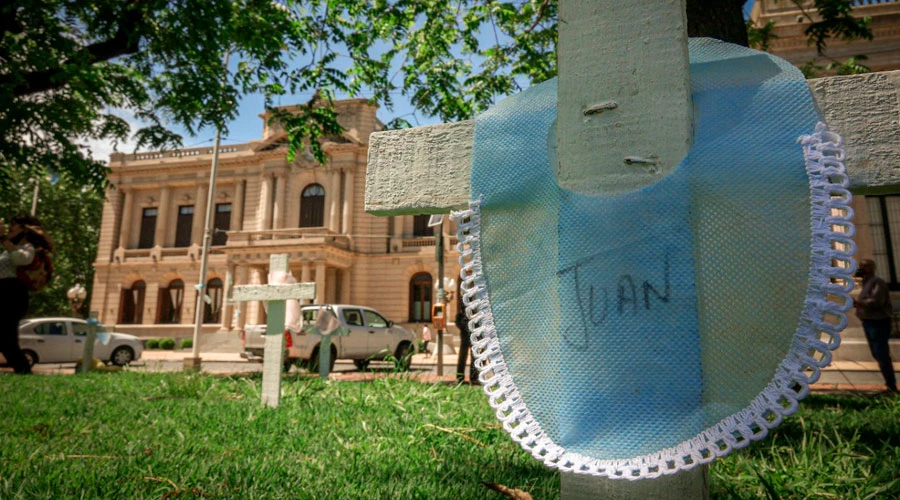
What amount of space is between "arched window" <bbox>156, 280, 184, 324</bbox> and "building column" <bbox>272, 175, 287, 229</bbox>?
716 centimetres

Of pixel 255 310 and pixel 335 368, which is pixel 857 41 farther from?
pixel 255 310

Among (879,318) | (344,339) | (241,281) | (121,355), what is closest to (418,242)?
(241,281)

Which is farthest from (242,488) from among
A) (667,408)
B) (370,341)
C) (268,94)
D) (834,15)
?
(370,341)

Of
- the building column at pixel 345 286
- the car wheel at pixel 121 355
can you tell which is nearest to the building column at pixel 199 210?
the building column at pixel 345 286

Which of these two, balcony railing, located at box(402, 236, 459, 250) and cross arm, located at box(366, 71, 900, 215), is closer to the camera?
cross arm, located at box(366, 71, 900, 215)

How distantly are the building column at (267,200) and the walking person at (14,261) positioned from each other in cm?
2500

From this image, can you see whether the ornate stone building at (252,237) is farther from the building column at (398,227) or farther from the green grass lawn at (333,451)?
the green grass lawn at (333,451)

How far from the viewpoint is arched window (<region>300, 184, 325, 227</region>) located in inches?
1255

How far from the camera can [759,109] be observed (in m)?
1.25

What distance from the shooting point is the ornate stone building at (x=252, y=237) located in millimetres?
29812

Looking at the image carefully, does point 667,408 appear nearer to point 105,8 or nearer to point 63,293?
point 105,8

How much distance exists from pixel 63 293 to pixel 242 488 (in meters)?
41.9

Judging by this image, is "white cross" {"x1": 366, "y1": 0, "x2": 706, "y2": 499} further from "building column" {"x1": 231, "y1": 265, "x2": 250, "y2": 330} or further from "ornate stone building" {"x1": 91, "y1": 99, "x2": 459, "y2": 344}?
"building column" {"x1": 231, "y1": 265, "x2": 250, "y2": 330}

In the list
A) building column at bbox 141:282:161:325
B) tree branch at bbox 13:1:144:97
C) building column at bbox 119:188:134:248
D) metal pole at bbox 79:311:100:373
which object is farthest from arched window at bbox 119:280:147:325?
tree branch at bbox 13:1:144:97
